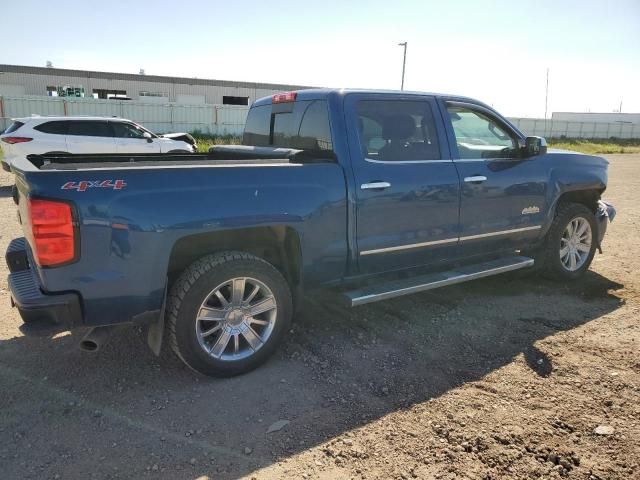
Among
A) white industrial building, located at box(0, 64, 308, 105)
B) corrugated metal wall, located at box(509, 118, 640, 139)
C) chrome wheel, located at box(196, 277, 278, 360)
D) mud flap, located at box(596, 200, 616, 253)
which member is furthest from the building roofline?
chrome wheel, located at box(196, 277, 278, 360)

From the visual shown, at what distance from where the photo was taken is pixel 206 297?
3.36m

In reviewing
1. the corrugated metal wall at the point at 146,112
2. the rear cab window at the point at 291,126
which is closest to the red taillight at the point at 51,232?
the rear cab window at the point at 291,126

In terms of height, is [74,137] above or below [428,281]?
above

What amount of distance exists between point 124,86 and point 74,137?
1156 inches

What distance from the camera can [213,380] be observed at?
3.55 meters

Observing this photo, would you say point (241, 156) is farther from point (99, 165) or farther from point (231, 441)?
point (231, 441)

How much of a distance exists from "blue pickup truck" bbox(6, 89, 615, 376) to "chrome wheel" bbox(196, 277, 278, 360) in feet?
0.03

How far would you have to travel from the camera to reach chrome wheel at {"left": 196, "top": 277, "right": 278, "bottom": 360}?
3.47 meters

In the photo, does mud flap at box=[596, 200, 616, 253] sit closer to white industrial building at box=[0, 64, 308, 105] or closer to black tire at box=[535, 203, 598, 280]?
black tire at box=[535, 203, 598, 280]

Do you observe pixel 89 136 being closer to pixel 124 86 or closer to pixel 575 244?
pixel 575 244

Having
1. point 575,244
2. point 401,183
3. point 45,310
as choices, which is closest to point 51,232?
point 45,310

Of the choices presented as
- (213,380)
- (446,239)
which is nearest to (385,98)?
(446,239)

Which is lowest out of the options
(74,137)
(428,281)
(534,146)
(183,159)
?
(428,281)

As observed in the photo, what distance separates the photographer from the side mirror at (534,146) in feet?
16.2
